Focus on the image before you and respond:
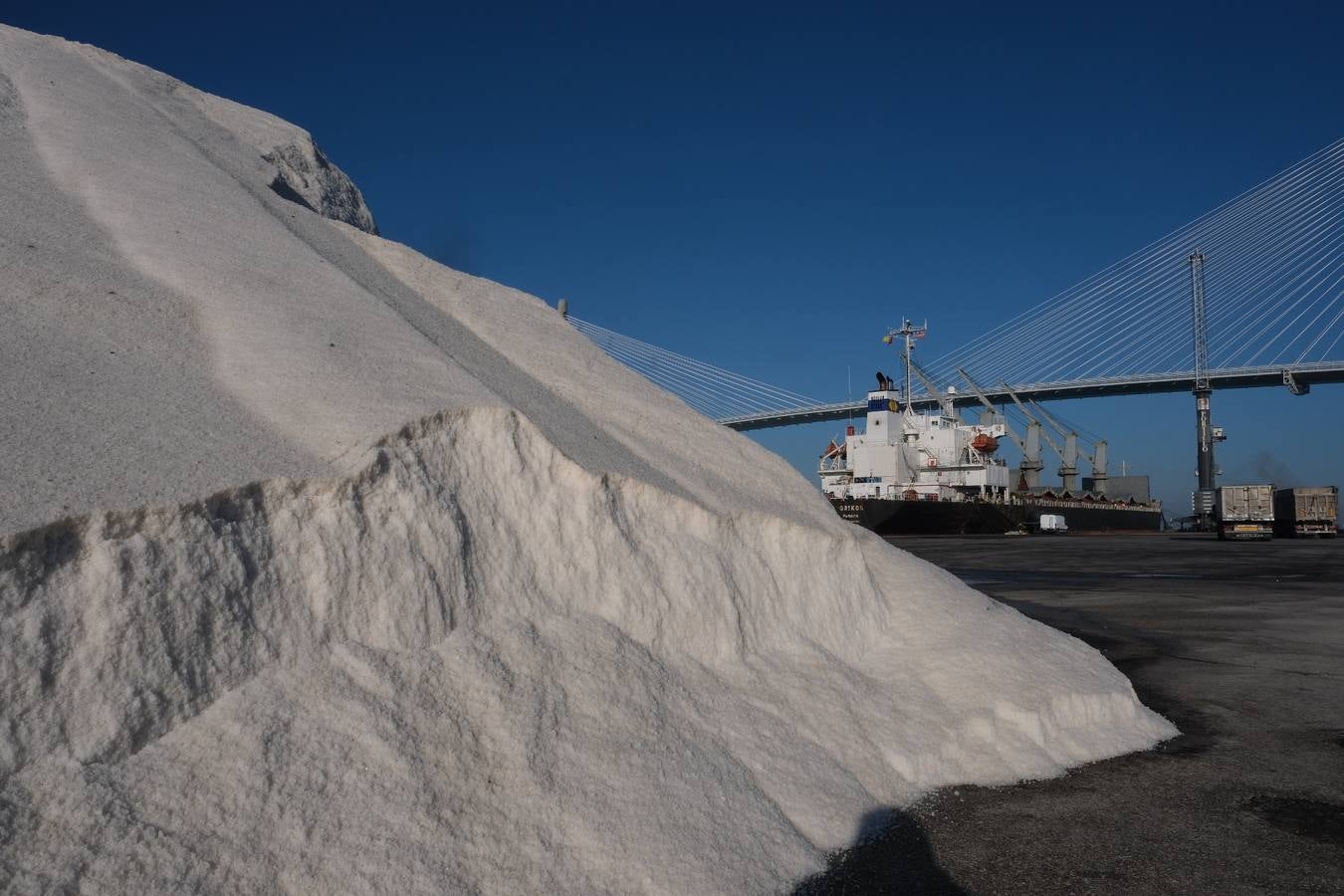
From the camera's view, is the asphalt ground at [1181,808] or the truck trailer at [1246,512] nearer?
the asphalt ground at [1181,808]

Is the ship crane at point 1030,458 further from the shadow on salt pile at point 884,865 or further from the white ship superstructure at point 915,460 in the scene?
the shadow on salt pile at point 884,865

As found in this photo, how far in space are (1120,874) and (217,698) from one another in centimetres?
393

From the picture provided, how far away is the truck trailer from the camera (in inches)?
1646

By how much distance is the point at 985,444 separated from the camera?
57281mm

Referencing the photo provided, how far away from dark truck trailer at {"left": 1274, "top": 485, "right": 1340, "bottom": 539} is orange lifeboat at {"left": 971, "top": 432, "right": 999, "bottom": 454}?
15802mm

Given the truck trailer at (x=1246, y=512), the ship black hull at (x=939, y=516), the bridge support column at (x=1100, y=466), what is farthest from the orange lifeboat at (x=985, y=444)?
the bridge support column at (x=1100, y=466)

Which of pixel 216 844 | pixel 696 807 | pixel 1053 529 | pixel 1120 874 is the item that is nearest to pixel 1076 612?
pixel 1120 874

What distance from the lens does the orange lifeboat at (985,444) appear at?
57.3 m

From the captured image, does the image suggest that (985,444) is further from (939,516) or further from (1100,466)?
(1100,466)

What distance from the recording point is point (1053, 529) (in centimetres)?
5638

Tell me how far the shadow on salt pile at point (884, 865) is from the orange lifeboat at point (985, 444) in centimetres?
5617

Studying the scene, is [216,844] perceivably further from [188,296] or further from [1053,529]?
[1053,529]

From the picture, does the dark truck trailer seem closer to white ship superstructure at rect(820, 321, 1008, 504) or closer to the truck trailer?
the truck trailer

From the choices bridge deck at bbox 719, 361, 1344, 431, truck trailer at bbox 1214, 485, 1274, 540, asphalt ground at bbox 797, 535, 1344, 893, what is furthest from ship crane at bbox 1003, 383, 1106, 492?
asphalt ground at bbox 797, 535, 1344, 893
